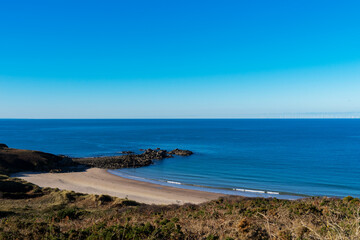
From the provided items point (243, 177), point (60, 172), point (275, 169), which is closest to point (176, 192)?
point (243, 177)

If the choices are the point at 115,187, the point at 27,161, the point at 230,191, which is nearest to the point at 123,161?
the point at 27,161

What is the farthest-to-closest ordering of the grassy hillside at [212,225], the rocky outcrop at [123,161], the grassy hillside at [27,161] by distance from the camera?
the rocky outcrop at [123,161]
the grassy hillside at [27,161]
the grassy hillside at [212,225]

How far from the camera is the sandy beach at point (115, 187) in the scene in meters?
30.3

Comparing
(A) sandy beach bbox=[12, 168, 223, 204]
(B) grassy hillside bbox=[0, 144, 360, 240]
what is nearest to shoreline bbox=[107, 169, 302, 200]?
(A) sandy beach bbox=[12, 168, 223, 204]

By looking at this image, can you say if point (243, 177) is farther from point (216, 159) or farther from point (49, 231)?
point (49, 231)

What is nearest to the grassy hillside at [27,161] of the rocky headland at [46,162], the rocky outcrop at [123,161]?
the rocky headland at [46,162]

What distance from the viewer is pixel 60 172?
47062 mm

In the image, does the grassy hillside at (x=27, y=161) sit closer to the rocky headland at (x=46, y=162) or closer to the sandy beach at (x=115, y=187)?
the rocky headland at (x=46, y=162)

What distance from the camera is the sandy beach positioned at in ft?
99.3

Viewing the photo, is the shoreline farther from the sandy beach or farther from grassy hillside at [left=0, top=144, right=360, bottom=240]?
grassy hillside at [left=0, top=144, right=360, bottom=240]

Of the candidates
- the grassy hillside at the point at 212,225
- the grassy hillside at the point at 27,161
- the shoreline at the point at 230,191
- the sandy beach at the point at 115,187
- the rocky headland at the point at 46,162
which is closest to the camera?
the grassy hillside at the point at 212,225

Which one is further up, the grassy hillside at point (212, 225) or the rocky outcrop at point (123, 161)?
the grassy hillside at point (212, 225)

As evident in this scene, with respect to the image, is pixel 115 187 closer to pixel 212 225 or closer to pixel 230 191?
pixel 230 191

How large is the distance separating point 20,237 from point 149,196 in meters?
23.5
